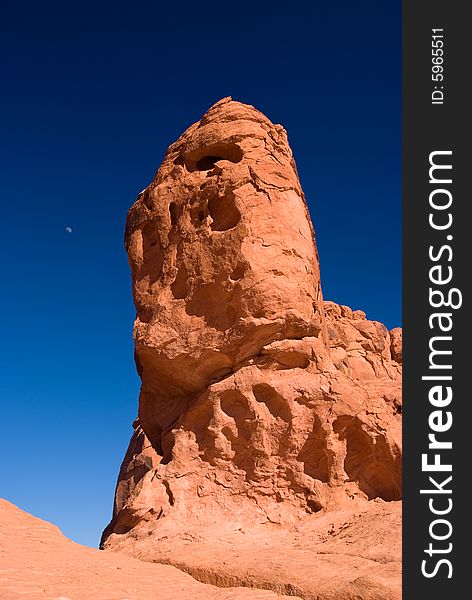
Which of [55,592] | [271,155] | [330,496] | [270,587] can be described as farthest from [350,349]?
[55,592]

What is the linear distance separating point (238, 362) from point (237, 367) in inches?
4.0

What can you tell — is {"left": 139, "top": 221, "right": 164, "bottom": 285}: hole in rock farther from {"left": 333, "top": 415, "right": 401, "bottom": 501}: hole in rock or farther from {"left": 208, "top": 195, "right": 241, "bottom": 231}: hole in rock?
{"left": 333, "top": 415, "right": 401, "bottom": 501}: hole in rock

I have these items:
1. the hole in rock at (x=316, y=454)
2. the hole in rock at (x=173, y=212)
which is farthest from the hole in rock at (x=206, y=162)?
the hole in rock at (x=316, y=454)

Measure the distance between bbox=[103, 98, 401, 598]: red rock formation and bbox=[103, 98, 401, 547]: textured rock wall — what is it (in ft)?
0.09

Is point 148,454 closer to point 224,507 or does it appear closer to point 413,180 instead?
point 224,507

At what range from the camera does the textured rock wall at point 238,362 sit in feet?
37.7

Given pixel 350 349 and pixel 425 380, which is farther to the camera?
pixel 350 349

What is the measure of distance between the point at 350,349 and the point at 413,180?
60.3 feet

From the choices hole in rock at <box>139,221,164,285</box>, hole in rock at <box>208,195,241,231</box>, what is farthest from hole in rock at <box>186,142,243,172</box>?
hole in rock at <box>139,221,164,285</box>

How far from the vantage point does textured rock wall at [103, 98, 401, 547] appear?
11.5 metres

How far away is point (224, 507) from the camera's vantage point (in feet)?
37.1

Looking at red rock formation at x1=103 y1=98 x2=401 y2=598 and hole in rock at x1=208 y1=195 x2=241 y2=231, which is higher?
hole in rock at x1=208 y1=195 x2=241 y2=231

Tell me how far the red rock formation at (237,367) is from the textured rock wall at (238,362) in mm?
27

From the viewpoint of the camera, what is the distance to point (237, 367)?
496 inches
